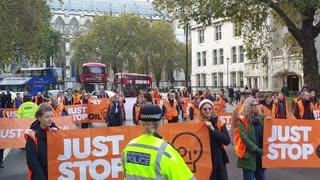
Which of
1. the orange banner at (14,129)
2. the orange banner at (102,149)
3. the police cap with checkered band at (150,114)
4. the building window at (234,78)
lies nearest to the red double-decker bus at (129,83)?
the building window at (234,78)

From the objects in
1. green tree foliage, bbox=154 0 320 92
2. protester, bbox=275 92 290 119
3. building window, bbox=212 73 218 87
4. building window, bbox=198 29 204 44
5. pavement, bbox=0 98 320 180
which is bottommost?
pavement, bbox=0 98 320 180

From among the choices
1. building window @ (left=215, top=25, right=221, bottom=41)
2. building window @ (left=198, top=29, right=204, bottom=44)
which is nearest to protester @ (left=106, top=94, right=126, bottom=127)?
building window @ (left=215, top=25, right=221, bottom=41)

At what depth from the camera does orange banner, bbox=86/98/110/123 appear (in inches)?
734

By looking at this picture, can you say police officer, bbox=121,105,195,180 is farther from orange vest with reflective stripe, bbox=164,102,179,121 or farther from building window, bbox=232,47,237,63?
building window, bbox=232,47,237,63

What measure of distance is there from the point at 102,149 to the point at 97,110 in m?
12.0

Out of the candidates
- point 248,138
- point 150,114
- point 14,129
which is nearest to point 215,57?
point 14,129

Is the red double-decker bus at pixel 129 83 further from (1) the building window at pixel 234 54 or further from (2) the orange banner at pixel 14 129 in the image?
(2) the orange banner at pixel 14 129

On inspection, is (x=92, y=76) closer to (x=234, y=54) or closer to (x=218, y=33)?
(x=234, y=54)

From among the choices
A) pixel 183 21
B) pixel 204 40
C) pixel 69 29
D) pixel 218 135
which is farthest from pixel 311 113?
pixel 69 29

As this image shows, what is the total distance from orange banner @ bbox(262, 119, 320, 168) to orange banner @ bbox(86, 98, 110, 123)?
1146 cm

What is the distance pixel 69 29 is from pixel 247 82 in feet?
258

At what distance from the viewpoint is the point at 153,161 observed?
3.04 m

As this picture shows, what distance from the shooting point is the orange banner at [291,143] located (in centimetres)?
786

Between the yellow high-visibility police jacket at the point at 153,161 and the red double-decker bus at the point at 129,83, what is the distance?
55217 mm
